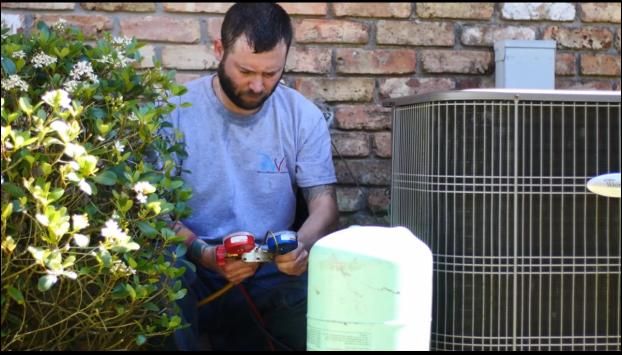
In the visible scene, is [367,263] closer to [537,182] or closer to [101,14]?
[537,182]

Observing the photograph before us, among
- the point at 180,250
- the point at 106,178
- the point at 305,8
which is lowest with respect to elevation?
the point at 180,250

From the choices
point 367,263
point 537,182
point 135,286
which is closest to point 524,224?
point 537,182

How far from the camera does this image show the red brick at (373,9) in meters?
3.79

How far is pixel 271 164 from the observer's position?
3391mm

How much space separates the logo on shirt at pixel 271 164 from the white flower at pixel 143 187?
2.69ft

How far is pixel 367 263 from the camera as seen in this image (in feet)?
8.16

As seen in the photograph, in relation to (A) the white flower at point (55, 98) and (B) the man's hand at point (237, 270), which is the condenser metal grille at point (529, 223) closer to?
(B) the man's hand at point (237, 270)

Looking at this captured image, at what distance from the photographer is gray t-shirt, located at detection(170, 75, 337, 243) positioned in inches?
131

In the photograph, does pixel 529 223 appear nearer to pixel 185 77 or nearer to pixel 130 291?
pixel 130 291

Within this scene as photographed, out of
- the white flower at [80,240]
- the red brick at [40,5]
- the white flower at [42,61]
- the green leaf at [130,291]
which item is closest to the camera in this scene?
the white flower at [80,240]

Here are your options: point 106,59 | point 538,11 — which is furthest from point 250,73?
point 538,11

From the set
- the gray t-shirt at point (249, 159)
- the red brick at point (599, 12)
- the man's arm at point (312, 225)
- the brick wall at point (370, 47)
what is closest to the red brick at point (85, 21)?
the brick wall at point (370, 47)

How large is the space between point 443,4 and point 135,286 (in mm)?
1775

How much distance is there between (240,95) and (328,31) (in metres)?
0.60
